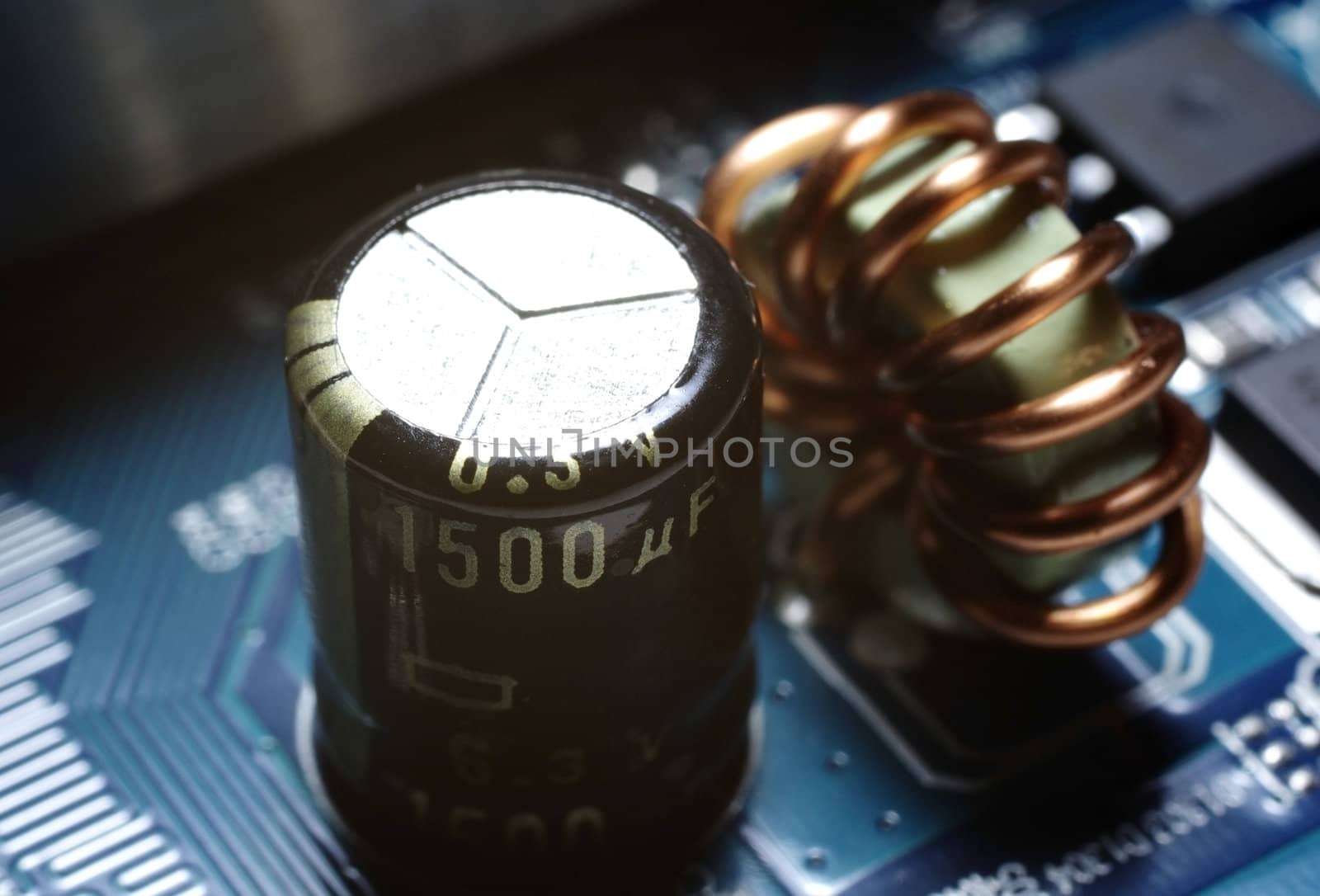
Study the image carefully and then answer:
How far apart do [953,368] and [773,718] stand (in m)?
0.36

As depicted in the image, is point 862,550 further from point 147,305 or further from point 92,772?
point 147,305

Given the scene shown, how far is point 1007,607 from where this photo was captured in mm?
1304

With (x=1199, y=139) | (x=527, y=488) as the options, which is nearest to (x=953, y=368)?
(x=527, y=488)

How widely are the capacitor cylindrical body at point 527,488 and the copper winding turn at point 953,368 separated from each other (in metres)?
0.15

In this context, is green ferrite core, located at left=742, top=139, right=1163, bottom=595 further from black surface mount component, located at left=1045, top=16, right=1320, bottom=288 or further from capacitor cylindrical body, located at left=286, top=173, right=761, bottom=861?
black surface mount component, located at left=1045, top=16, right=1320, bottom=288

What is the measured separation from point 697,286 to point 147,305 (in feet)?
2.52

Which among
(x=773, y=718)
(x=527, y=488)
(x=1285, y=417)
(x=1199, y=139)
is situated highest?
(x=527, y=488)

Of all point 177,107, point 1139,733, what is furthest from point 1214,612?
point 177,107

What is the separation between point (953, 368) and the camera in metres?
1.18

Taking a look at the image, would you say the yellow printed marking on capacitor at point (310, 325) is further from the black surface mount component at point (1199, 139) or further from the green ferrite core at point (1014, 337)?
the black surface mount component at point (1199, 139)

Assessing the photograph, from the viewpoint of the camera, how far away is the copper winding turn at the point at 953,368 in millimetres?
1182

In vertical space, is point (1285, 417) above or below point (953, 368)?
below

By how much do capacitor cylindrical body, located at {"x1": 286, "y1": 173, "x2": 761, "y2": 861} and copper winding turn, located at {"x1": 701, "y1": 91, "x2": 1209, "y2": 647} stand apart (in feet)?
0.50

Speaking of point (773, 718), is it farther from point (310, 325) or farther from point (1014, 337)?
point (310, 325)
